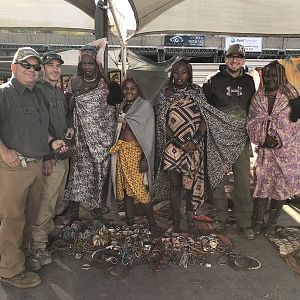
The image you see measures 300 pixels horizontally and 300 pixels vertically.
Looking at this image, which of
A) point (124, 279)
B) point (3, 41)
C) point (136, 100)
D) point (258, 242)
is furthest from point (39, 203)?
point (3, 41)

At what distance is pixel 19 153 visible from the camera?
288 cm

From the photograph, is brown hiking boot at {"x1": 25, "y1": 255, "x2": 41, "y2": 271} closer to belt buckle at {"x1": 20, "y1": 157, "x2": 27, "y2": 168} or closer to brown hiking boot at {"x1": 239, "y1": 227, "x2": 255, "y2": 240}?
belt buckle at {"x1": 20, "y1": 157, "x2": 27, "y2": 168}

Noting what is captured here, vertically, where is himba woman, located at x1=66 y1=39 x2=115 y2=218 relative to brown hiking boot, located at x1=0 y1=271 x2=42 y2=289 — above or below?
above

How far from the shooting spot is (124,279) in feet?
10.5

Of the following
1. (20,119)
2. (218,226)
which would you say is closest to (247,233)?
(218,226)

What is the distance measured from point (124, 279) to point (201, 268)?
2.41ft

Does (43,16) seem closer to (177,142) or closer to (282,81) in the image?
(177,142)

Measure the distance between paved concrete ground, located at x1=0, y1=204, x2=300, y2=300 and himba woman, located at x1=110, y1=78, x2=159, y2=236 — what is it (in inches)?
31.6

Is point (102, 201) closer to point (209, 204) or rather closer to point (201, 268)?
point (201, 268)

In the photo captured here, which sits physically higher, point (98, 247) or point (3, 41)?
point (3, 41)

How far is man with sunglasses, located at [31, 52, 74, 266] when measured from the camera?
337 cm

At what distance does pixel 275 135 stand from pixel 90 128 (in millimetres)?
1961

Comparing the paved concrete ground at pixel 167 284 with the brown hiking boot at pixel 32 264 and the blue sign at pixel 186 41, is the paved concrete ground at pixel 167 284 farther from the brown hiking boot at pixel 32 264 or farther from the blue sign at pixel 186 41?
the blue sign at pixel 186 41

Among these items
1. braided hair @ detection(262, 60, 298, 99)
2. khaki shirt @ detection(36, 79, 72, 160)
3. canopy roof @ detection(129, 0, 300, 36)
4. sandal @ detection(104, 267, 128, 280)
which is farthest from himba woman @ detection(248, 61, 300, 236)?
khaki shirt @ detection(36, 79, 72, 160)
